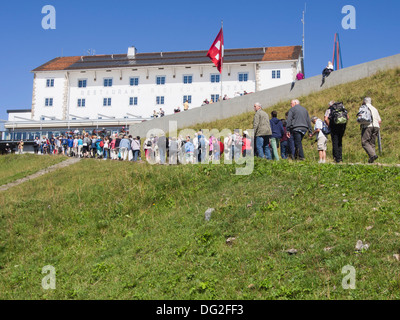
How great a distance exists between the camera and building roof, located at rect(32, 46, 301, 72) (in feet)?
189

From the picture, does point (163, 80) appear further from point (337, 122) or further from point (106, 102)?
point (337, 122)

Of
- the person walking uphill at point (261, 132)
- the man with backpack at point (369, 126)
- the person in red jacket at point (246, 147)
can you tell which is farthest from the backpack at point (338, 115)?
the person in red jacket at point (246, 147)

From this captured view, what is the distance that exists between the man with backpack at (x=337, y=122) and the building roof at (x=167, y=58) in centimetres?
4403

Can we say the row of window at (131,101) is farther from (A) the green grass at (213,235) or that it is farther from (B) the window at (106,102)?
(A) the green grass at (213,235)

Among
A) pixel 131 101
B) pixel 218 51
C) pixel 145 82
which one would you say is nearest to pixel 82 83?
pixel 131 101

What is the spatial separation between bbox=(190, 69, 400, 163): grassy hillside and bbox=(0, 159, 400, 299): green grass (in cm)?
576

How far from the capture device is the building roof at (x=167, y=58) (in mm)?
57562

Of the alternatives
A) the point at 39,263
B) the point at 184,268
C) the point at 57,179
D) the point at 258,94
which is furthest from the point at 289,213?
the point at 258,94

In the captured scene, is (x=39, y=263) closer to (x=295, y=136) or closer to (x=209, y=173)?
(x=209, y=173)

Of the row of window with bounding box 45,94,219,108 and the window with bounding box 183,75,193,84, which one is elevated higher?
the window with bounding box 183,75,193,84

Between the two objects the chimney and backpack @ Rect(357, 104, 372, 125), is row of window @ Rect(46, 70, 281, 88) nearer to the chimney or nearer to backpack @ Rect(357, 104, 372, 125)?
the chimney

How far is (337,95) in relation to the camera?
90.6 feet

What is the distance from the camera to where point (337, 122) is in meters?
13.3

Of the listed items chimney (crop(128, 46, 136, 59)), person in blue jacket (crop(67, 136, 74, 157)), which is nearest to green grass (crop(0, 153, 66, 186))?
person in blue jacket (crop(67, 136, 74, 157))
